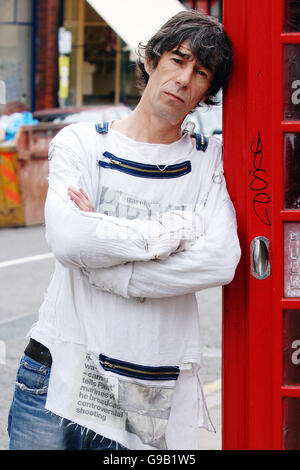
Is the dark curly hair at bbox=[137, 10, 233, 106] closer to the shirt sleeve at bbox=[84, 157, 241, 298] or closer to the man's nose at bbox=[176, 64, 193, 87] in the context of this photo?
the man's nose at bbox=[176, 64, 193, 87]

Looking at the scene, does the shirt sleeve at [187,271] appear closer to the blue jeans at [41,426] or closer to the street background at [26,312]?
the blue jeans at [41,426]

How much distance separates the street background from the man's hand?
6.87ft

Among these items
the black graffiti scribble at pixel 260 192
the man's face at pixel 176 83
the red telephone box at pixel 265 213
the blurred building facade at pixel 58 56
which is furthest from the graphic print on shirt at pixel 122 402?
the blurred building facade at pixel 58 56

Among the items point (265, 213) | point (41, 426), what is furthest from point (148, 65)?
point (41, 426)

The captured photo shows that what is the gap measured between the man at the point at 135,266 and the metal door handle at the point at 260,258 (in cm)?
13

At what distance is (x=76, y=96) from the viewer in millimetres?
17562

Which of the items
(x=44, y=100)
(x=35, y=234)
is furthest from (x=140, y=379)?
(x=44, y=100)

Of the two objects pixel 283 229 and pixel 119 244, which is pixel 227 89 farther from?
pixel 119 244

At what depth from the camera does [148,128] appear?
231cm

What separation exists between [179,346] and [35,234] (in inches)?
338

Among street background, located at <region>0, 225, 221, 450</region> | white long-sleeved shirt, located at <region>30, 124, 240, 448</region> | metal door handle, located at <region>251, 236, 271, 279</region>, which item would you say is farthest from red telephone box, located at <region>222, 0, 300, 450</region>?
street background, located at <region>0, 225, 221, 450</region>

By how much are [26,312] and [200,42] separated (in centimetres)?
485

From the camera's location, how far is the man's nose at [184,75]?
223cm

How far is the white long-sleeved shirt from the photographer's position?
215cm
